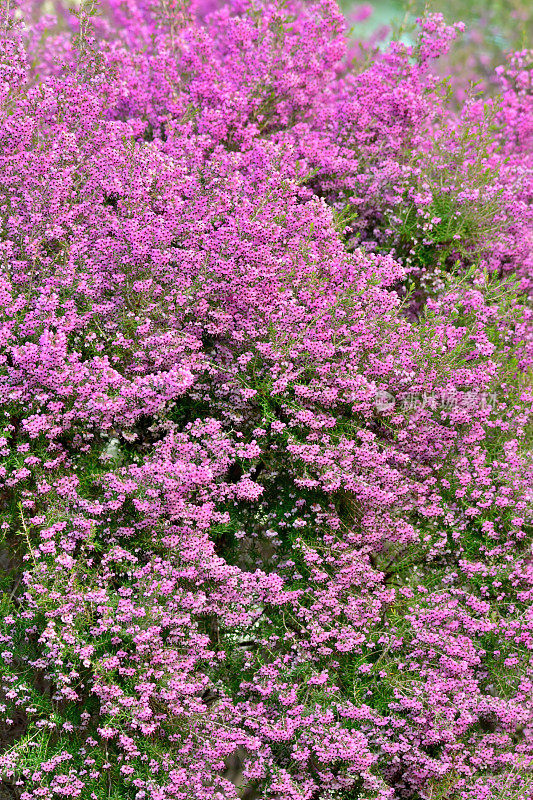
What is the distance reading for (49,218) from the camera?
6895 millimetres

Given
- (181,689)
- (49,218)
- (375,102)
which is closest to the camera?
(181,689)

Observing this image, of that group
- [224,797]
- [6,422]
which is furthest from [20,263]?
[224,797]

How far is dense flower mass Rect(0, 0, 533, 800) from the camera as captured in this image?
6.23m

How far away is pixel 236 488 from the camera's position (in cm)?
668

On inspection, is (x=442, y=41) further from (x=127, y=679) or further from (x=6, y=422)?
(x=127, y=679)

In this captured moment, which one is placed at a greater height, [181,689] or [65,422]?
[65,422]

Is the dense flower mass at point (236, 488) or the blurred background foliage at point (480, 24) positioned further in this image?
the blurred background foliage at point (480, 24)

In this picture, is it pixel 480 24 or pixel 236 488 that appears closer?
pixel 236 488

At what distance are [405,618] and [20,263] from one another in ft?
12.5

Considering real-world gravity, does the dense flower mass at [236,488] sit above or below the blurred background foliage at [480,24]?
below

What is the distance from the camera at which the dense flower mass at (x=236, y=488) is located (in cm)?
623

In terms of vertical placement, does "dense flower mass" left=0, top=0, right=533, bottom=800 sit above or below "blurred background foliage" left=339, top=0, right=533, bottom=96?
below

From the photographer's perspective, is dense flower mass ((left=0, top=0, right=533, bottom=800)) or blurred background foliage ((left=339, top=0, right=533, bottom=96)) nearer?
dense flower mass ((left=0, top=0, right=533, bottom=800))

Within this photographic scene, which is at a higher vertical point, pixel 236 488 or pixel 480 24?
pixel 480 24
